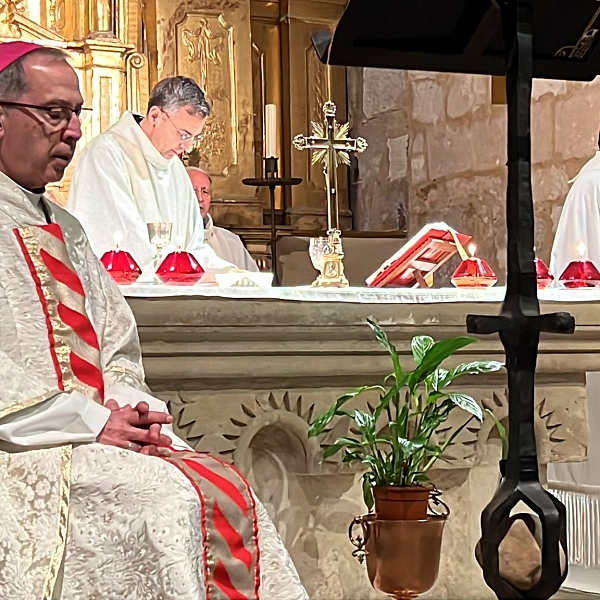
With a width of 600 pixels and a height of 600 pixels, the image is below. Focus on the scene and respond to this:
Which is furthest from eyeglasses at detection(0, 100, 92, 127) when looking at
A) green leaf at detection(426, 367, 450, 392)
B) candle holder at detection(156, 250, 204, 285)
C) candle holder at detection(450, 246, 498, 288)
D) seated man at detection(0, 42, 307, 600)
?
candle holder at detection(450, 246, 498, 288)

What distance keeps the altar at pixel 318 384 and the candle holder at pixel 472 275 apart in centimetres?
16

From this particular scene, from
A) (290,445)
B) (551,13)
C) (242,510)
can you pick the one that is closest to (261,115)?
(290,445)

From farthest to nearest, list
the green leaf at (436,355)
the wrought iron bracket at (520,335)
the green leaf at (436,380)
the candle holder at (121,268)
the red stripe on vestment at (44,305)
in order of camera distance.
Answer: the candle holder at (121,268) → the green leaf at (436,380) → the green leaf at (436,355) → the red stripe on vestment at (44,305) → the wrought iron bracket at (520,335)

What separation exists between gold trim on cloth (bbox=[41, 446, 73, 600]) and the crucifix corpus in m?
1.76

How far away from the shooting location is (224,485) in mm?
2811

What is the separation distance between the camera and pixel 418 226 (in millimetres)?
9070

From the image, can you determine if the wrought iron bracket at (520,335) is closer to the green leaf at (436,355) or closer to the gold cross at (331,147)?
the green leaf at (436,355)

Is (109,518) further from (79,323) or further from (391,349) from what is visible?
(391,349)

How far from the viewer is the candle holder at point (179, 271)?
4.02 metres

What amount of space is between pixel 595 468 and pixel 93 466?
3.02m

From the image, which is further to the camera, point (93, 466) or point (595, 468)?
point (595, 468)

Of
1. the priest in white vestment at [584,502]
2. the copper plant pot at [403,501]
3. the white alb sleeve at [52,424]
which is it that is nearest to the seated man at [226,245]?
the priest in white vestment at [584,502]

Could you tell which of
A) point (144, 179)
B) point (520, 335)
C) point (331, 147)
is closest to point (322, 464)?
point (331, 147)

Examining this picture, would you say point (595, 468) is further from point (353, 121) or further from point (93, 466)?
point (353, 121)
